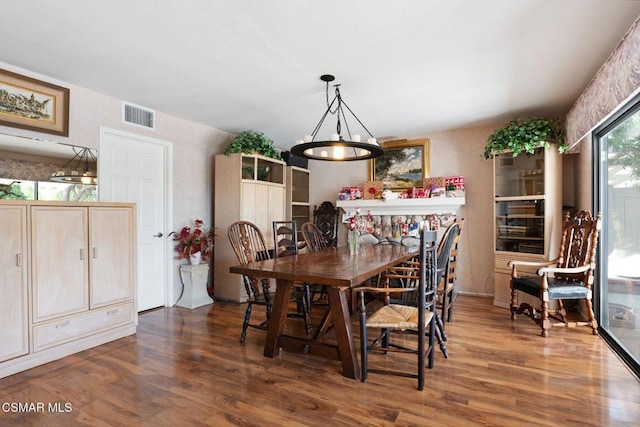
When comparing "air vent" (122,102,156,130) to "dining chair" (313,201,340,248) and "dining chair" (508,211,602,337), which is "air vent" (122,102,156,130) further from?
"dining chair" (508,211,602,337)

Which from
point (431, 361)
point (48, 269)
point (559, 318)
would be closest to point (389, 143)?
point (559, 318)

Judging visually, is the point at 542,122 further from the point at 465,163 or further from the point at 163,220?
the point at 163,220

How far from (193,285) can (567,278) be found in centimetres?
417

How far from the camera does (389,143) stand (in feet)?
17.4

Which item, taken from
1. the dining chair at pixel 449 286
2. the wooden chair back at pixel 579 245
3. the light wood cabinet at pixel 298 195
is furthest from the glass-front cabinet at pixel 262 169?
the wooden chair back at pixel 579 245

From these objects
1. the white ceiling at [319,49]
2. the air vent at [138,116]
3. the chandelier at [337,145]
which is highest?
the white ceiling at [319,49]

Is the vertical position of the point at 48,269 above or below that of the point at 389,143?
below

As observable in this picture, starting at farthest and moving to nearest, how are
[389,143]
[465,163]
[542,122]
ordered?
[389,143]
[465,163]
[542,122]

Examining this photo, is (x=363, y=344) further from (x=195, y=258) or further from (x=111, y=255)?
(x=195, y=258)

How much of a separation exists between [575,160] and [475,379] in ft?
10.9

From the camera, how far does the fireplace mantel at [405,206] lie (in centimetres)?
476

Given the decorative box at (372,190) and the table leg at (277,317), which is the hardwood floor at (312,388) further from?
the decorative box at (372,190)

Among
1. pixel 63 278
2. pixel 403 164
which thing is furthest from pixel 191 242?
pixel 403 164

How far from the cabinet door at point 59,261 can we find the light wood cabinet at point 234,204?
181 centimetres
